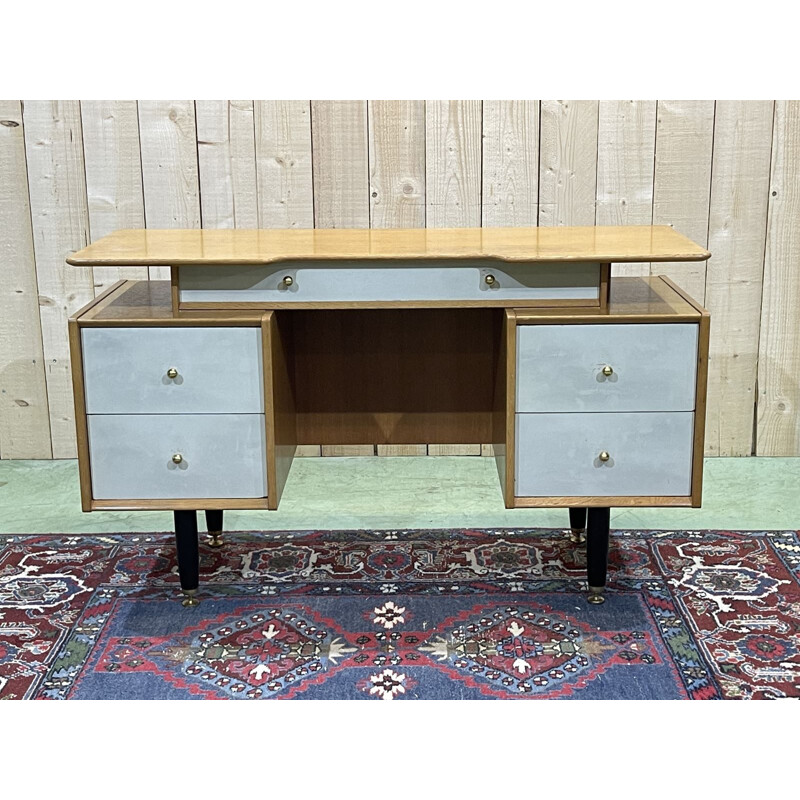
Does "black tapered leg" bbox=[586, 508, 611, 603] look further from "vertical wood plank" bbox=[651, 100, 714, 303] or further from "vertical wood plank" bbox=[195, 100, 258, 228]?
"vertical wood plank" bbox=[195, 100, 258, 228]

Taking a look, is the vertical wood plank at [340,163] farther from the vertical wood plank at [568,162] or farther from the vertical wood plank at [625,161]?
the vertical wood plank at [625,161]

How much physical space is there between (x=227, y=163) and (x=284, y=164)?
185mm

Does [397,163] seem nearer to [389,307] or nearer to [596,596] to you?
[389,307]

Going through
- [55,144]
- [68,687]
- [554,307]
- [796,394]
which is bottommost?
[68,687]

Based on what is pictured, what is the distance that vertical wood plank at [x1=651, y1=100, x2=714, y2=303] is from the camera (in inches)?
147

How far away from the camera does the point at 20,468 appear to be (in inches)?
156

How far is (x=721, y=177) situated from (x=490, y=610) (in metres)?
1.73

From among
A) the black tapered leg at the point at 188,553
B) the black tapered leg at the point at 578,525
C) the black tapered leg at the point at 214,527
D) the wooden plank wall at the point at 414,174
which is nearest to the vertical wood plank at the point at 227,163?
the wooden plank wall at the point at 414,174

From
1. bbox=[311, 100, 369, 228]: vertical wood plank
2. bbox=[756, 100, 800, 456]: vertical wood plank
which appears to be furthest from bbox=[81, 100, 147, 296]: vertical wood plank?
bbox=[756, 100, 800, 456]: vertical wood plank

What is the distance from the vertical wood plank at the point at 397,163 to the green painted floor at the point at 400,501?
83cm

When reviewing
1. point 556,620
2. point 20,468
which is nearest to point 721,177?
point 556,620

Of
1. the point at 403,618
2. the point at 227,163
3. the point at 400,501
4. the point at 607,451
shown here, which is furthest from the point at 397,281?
the point at 227,163

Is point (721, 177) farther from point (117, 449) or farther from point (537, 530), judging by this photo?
point (117, 449)

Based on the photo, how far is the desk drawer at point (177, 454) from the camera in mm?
2670
